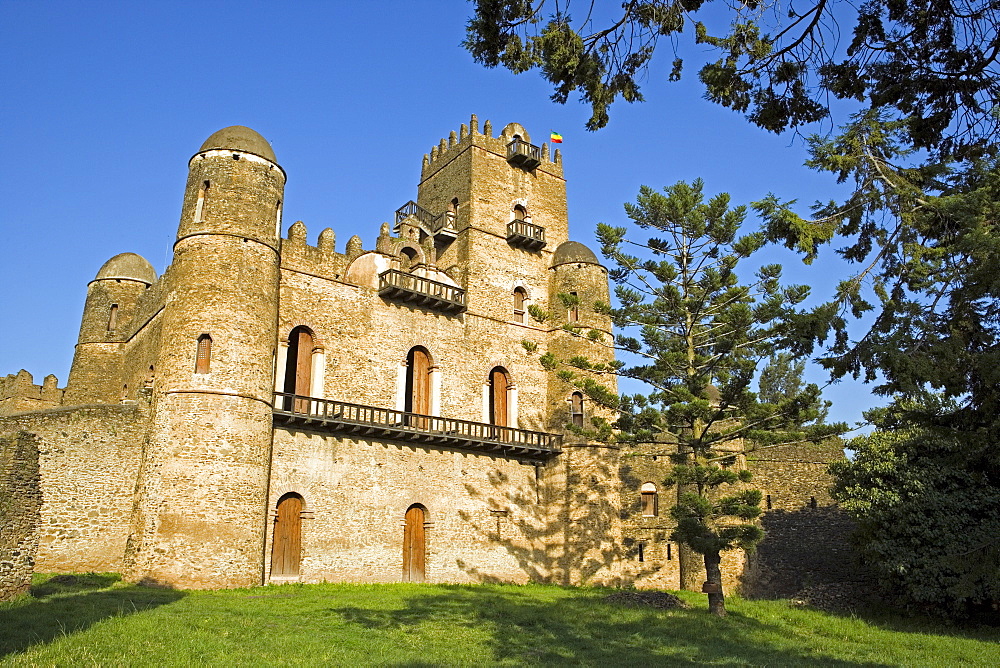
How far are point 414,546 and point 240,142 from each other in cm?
1222

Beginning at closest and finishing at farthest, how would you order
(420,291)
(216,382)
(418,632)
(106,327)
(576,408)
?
(418,632) → (216,382) → (420,291) → (106,327) → (576,408)

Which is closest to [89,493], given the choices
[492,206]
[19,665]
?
[19,665]

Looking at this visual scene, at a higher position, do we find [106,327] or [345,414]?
[106,327]

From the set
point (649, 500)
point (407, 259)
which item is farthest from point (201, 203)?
point (649, 500)

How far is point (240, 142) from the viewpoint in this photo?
21688mm

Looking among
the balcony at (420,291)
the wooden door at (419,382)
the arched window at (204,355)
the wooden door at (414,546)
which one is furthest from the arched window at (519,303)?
the arched window at (204,355)

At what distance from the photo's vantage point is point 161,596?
→ 15945mm

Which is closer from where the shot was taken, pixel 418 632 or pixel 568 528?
pixel 418 632

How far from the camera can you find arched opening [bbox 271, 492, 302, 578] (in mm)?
20125

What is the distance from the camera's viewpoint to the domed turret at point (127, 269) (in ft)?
88.9

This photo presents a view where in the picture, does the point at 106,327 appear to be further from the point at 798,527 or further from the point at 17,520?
the point at 798,527

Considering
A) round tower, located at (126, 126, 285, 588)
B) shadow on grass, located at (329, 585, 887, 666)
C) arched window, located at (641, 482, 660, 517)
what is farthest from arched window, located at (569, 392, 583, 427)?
round tower, located at (126, 126, 285, 588)

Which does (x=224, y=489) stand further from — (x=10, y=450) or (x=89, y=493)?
(x=10, y=450)

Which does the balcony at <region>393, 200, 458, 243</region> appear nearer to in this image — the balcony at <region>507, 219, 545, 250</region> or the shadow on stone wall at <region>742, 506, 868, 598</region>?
the balcony at <region>507, 219, 545, 250</region>
